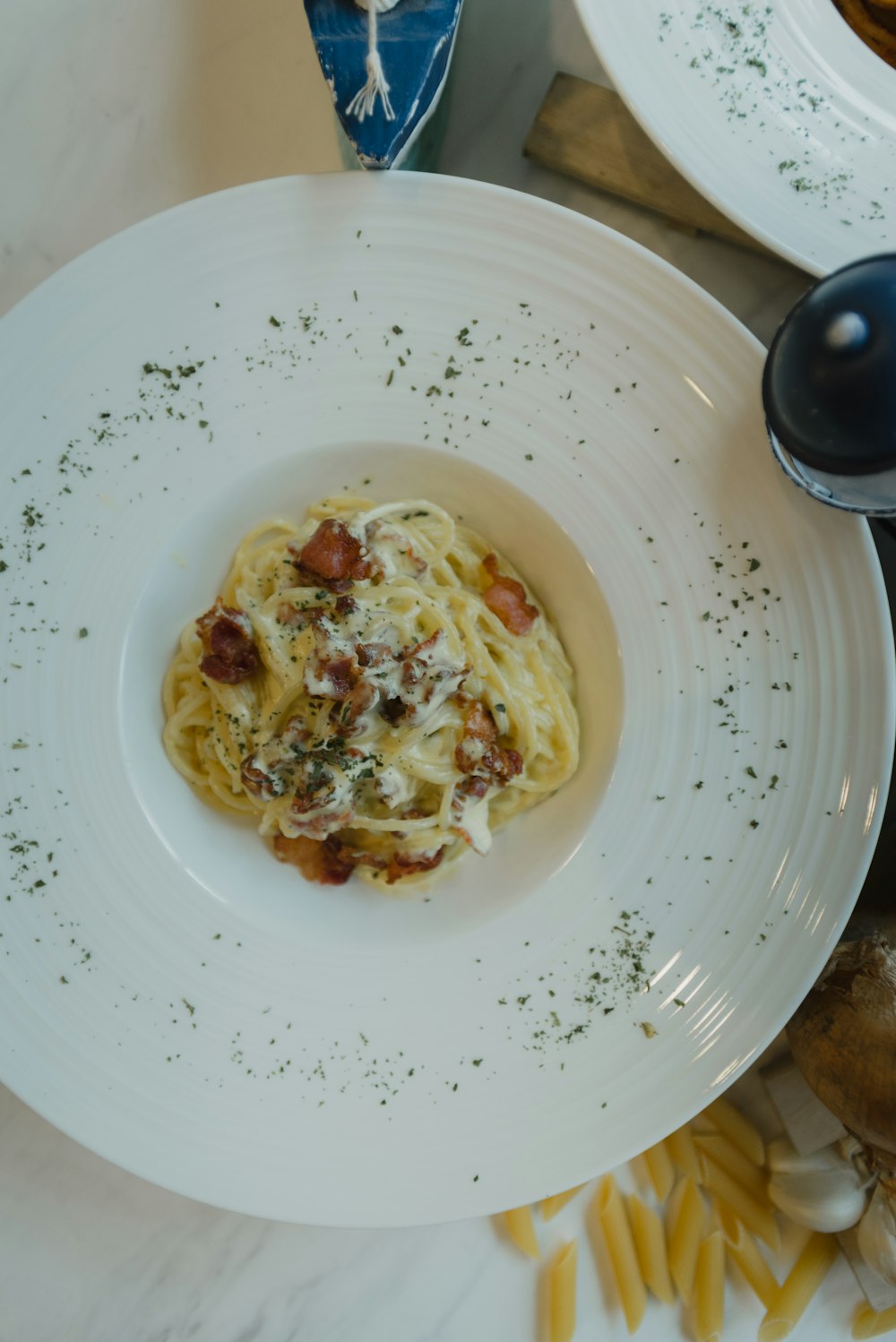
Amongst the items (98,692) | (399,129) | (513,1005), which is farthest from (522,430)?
(513,1005)

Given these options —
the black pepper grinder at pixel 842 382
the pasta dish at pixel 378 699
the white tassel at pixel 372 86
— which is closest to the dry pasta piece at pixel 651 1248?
the pasta dish at pixel 378 699

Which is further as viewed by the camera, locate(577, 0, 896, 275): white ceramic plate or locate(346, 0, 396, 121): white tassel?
locate(577, 0, 896, 275): white ceramic plate

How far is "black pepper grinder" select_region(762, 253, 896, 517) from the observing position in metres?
1.92

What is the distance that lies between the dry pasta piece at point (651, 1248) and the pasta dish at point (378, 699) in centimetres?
128

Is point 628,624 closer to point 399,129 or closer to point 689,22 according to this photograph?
point 399,129

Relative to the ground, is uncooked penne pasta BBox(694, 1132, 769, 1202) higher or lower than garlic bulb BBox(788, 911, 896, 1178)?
lower

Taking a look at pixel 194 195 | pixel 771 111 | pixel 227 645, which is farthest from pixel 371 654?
pixel 771 111

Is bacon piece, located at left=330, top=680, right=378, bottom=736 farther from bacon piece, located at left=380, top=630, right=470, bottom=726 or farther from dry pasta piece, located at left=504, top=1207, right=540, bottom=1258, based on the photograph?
dry pasta piece, located at left=504, top=1207, right=540, bottom=1258

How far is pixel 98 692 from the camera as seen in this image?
236cm

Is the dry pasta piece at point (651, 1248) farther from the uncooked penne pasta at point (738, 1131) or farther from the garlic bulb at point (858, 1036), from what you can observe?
the garlic bulb at point (858, 1036)

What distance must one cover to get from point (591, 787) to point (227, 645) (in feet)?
3.41

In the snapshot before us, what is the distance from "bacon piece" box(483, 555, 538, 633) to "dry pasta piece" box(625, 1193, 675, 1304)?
1.82m

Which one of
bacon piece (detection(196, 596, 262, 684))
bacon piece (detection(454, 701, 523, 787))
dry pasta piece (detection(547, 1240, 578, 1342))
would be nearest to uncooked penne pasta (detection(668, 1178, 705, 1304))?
dry pasta piece (detection(547, 1240, 578, 1342))

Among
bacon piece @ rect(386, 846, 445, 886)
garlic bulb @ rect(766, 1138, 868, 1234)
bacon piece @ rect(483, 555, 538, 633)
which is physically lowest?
garlic bulb @ rect(766, 1138, 868, 1234)
